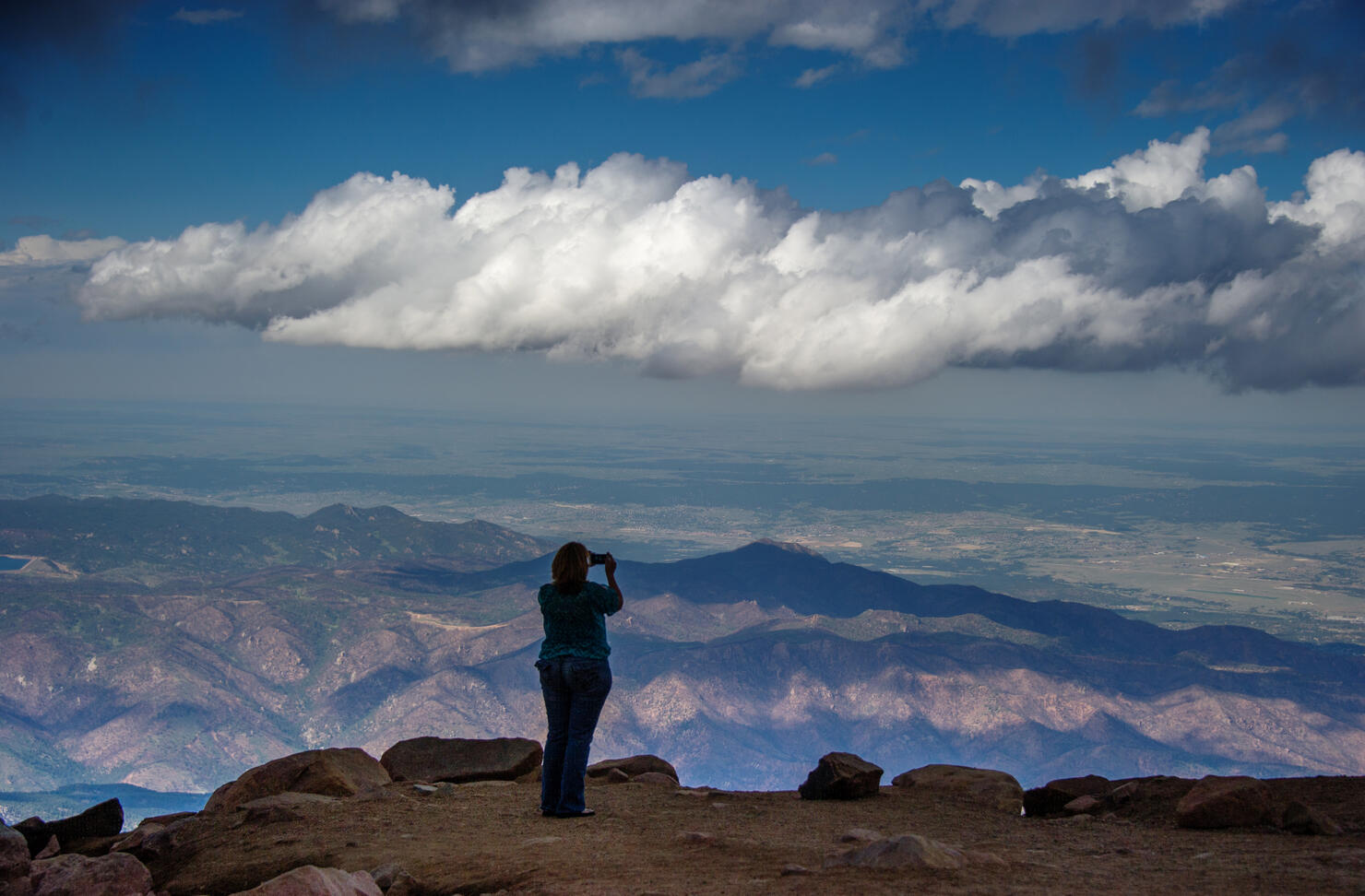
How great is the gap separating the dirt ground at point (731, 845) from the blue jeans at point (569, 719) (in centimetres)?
32

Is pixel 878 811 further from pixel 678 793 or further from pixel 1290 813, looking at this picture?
A: pixel 1290 813

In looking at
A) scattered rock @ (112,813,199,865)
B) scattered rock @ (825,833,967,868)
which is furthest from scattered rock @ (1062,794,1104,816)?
scattered rock @ (112,813,199,865)

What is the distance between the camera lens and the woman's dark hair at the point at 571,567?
38.7 ft

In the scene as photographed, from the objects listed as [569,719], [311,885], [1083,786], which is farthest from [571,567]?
[1083,786]

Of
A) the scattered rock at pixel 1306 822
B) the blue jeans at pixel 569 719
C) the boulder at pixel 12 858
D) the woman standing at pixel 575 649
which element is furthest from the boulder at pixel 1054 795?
the boulder at pixel 12 858

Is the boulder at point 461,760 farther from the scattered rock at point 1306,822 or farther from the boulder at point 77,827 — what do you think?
the scattered rock at point 1306,822

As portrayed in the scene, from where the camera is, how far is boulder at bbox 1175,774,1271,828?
38.9ft

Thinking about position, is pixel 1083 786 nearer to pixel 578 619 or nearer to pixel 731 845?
pixel 731 845

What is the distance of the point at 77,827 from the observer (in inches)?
579

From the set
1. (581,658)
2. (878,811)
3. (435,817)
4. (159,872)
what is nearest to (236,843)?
(159,872)

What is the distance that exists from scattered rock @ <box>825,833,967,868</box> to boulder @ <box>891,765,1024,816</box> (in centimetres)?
585

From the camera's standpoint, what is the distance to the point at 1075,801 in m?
14.3

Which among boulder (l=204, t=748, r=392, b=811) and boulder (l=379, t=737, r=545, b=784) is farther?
boulder (l=379, t=737, r=545, b=784)

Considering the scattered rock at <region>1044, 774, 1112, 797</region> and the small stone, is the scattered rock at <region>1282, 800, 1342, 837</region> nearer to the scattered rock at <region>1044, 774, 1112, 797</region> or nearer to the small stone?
the small stone
